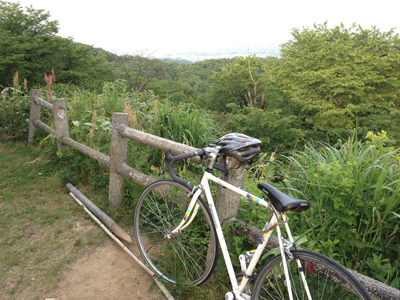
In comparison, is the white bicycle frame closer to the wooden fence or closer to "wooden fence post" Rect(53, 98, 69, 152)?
the wooden fence

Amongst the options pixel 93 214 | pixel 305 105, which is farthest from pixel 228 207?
pixel 305 105

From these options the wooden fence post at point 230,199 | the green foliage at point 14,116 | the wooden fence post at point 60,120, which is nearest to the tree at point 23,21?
the green foliage at point 14,116

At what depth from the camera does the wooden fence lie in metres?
1.51

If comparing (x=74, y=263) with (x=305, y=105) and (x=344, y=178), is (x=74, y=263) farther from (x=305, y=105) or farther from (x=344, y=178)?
(x=305, y=105)

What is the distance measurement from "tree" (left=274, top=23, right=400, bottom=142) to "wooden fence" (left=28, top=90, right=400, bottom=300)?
12435 mm

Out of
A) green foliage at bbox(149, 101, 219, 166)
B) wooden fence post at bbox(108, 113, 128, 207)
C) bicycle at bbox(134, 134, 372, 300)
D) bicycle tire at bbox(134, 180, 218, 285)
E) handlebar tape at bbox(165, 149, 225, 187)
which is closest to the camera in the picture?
bicycle at bbox(134, 134, 372, 300)

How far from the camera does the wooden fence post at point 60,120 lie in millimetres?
4398

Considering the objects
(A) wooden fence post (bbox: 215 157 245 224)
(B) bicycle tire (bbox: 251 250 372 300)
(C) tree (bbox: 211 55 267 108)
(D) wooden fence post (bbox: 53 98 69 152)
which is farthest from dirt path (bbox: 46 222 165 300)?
(C) tree (bbox: 211 55 267 108)

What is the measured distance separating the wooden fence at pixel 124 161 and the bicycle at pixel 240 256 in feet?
0.49

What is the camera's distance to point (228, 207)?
205 cm

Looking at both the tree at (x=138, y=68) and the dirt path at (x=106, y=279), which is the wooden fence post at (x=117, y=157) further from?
the tree at (x=138, y=68)

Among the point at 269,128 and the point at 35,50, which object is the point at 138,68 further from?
the point at 269,128

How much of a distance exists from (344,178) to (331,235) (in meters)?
0.42

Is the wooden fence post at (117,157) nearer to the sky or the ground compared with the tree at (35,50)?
nearer to the ground
